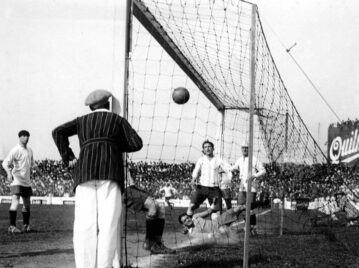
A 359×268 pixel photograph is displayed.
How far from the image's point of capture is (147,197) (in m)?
Answer: 7.80

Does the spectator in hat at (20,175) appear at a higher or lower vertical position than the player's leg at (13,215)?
higher

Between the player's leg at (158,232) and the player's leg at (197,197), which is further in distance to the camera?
the player's leg at (197,197)

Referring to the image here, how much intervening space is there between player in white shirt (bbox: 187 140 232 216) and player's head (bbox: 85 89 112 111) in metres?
5.80

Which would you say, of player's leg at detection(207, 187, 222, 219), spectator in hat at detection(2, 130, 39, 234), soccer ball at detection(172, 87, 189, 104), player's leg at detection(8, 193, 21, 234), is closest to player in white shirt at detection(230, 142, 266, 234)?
player's leg at detection(207, 187, 222, 219)

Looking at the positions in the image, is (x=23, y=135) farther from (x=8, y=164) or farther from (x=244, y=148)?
(x=244, y=148)

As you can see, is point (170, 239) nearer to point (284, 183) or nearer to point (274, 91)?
point (274, 91)

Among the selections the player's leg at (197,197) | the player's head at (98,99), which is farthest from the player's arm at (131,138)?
the player's leg at (197,197)

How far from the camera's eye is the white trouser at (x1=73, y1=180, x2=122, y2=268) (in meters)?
→ 5.39

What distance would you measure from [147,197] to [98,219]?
91.7 inches

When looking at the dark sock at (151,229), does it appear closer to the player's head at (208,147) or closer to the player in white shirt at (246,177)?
the player's head at (208,147)

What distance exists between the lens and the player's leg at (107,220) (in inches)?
212

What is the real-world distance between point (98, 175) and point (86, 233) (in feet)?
1.80

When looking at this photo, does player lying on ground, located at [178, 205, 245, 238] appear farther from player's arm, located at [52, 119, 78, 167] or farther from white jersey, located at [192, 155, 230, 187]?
player's arm, located at [52, 119, 78, 167]

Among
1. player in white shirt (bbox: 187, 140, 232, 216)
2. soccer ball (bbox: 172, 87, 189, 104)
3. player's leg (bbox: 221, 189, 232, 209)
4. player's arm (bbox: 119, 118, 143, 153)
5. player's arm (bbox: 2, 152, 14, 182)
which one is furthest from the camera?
player's leg (bbox: 221, 189, 232, 209)
